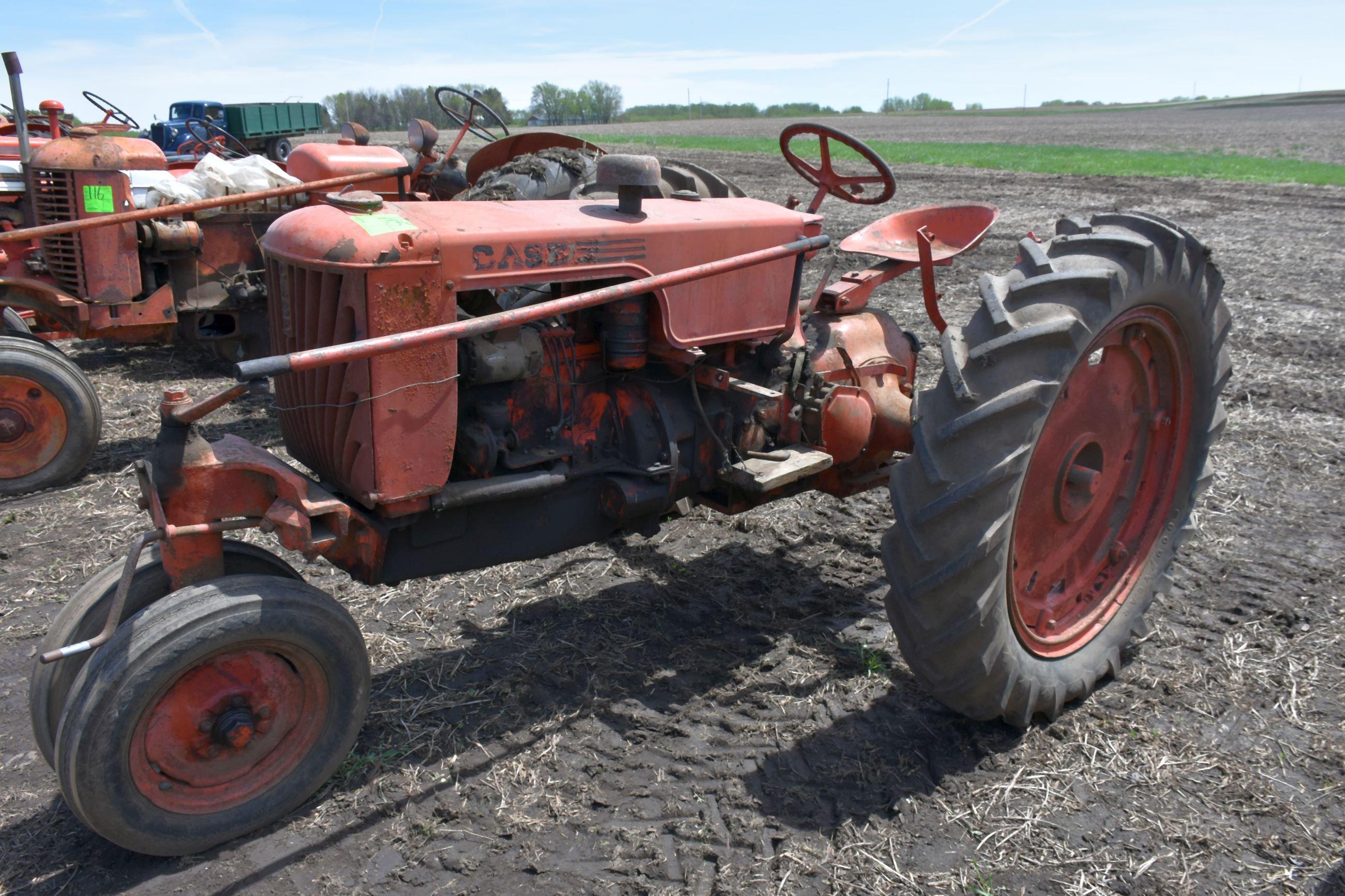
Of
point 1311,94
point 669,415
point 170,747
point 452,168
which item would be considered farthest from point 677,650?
point 1311,94

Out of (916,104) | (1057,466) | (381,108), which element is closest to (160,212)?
(1057,466)

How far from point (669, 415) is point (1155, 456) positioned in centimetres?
167

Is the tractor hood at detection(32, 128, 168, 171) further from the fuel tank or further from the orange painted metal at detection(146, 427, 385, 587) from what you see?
the orange painted metal at detection(146, 427, 385, 587)

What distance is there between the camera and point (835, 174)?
3.80 meters

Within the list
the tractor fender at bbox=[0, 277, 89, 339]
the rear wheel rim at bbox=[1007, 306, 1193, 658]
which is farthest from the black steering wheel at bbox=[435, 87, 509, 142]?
the rear wheel rim at bbox=[1007, 306, 1193, 658]

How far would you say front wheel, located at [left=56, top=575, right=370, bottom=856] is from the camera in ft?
7.00

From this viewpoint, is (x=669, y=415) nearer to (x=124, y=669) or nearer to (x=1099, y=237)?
(x=1099, y=237)

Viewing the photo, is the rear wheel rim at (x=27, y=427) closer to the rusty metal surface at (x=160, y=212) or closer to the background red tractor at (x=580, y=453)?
the rusty metal surface at (x=160, y=212)

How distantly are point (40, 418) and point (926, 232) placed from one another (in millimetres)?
4267

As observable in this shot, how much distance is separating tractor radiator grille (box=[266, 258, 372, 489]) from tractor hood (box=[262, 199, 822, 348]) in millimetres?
63

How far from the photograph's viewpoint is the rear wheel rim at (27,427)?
4625mm

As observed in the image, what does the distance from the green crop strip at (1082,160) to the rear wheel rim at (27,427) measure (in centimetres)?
1891

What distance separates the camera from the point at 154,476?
2283 mm

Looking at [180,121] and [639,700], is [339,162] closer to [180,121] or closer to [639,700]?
[639,700]
